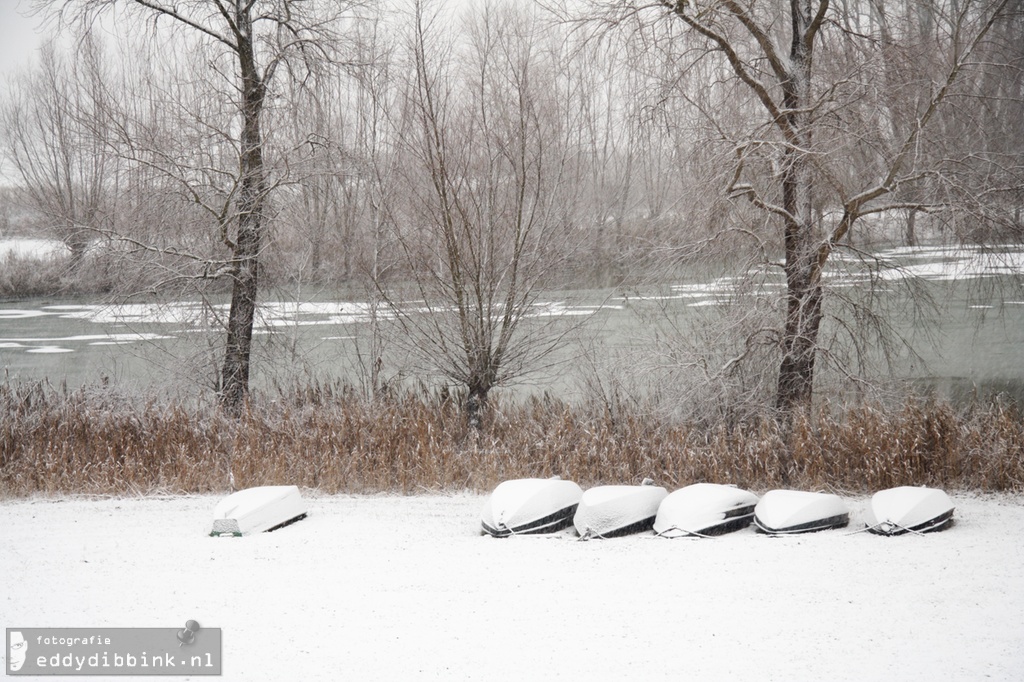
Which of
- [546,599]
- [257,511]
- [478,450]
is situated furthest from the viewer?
[478,450]

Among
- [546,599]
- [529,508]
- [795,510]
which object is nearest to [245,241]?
[529,508]

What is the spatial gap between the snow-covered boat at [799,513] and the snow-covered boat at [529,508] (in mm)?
997

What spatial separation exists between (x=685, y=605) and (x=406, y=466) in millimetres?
2795

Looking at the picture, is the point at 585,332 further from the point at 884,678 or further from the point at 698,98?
the point at 884,678

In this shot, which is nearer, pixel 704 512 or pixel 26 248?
pixel 704 512

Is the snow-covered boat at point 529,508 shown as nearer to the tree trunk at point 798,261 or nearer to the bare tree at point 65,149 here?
the tree trunk at point 798,261

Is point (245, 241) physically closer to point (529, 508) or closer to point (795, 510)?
point (529, 508)

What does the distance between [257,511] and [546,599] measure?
189cm

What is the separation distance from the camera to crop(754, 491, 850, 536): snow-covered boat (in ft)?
13.1

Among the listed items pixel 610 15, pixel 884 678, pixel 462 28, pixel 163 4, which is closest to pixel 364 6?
pixel 462 28

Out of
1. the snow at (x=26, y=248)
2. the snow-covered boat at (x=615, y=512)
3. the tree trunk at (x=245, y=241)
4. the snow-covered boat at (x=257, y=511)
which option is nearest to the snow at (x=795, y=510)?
the snow-covered boat at (x=615, y=512)

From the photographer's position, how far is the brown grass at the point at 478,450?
5.10m

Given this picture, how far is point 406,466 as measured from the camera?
216 inches

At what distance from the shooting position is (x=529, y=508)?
417 cm
